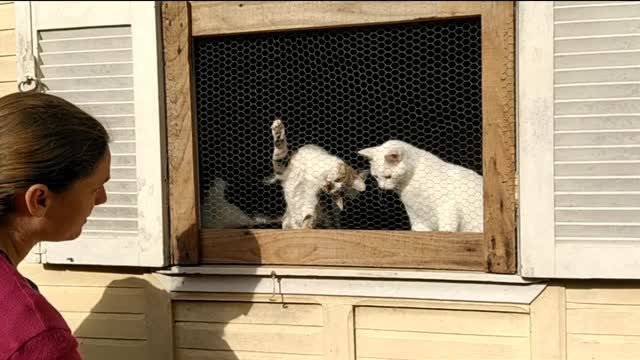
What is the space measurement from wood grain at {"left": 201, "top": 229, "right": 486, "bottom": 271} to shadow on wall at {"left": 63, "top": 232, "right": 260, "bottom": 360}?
7cm

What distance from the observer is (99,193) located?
1.15 meters

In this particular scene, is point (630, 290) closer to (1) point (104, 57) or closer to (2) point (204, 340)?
(2) point (204, 340)

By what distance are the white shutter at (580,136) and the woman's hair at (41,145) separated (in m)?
0.79

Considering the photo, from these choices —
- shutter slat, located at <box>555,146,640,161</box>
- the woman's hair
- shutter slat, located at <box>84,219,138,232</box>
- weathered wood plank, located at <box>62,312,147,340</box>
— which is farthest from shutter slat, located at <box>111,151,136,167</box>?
shutter slat, located at <box>555,146,640,161</box>

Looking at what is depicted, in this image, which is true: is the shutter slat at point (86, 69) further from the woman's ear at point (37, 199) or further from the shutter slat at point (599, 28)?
the shutter slat at point (599, 28)

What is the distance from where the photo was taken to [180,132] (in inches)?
60.9

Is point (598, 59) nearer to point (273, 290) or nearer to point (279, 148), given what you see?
point (279, 148)

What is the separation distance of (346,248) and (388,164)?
0.20 m

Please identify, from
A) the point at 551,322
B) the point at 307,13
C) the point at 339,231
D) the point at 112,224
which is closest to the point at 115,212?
the point at 112,224

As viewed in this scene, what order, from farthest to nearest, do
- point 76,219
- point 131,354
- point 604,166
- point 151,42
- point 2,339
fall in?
point 131,354, point 151,42, point 604,166, point 76,219, point 2,339

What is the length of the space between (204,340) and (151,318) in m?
0.13

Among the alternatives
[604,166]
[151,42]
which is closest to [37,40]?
[151,42]

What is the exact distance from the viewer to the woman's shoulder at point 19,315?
3.05ft

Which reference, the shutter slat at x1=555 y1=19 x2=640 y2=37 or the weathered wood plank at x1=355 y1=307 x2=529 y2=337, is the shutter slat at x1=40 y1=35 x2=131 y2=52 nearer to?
the weathered wood plank at x1=355 y1=307 x2=529 y2=337
